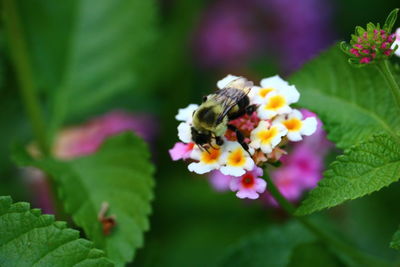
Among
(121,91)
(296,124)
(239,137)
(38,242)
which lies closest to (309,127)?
(296,124)

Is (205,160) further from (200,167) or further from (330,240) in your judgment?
(330,240)

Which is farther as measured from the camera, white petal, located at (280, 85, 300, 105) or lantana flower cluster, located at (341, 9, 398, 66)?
white petal, located at (280, 85, 300, 105)

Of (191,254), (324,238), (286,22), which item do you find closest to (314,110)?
(324,238)

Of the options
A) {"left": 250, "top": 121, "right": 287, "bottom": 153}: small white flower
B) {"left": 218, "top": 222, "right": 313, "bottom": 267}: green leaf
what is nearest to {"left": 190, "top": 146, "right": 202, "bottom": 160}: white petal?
{"left": 250, "top": 121, "right": 287, "bottom": 153}: small white flower

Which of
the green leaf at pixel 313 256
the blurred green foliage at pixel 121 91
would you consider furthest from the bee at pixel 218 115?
the blurred green foliage at pixel 121 91

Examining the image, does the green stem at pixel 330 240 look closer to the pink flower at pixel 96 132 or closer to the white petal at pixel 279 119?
the white petal at pixel 279 119

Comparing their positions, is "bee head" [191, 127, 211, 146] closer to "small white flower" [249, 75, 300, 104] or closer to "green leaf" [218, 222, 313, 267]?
"small white flower" [249, 75, 300, 104]
